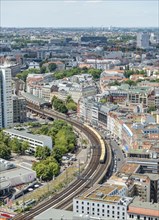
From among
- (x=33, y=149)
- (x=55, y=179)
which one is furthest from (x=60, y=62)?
(x=55, y=179)

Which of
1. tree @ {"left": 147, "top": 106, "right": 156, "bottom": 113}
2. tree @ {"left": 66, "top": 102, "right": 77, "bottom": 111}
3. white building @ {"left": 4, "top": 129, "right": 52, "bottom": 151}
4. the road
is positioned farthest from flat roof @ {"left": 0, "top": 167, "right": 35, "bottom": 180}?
tree @ {"left": 66, "top": 102, "right": 77, "bottom": 111}

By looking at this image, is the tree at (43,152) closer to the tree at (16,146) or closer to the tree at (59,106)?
the tree at (16,146)

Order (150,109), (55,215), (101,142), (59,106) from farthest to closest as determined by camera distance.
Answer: (59,106) < (150,109) < (101,142) < (55,215)

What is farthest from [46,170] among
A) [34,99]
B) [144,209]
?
[34,99]

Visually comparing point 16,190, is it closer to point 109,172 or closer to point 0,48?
point 109,172

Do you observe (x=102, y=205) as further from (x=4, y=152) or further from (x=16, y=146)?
(x=16, y=146)

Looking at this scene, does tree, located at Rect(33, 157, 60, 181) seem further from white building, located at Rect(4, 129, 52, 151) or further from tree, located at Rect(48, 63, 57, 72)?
tree, located at Rect(48, 63, 57, 72)
